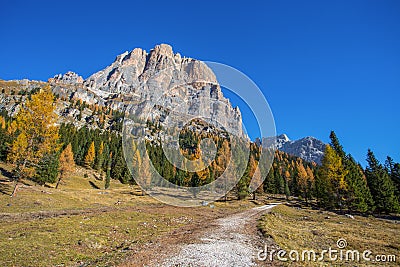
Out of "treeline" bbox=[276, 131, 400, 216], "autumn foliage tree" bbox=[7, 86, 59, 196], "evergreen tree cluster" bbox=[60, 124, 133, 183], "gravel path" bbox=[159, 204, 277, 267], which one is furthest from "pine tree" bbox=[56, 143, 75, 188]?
A: "treeline" bbox=[276, 131, 400, 216]

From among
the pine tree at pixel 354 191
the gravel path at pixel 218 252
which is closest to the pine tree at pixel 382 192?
the pine tree at pixel 354 191

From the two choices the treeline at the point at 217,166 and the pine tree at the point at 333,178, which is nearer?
the treeline at the point at 217,166

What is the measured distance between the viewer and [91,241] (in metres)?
12.8

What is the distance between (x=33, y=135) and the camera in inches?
1084

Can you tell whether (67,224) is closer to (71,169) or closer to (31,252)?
(31,252)

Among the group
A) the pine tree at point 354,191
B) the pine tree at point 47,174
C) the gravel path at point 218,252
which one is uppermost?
the pine tree at point 354,191

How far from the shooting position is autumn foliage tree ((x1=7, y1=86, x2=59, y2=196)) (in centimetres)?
2661

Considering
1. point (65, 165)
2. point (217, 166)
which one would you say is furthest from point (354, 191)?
point (65, 165)

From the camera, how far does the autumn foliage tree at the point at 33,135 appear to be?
2661 centimetres

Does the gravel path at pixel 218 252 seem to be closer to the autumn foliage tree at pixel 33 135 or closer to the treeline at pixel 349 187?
the autumn foliage tree at pixel 33 135

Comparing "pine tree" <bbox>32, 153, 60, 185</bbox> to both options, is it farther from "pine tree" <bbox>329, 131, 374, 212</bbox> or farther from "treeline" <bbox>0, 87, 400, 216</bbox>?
"pine tree" <bbox>329, 131, 374, 212</bbox>

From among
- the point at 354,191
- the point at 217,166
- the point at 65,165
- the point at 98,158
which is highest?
the point at 217,166

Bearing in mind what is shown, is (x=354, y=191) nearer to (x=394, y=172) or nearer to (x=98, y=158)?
(x=394, y=172)

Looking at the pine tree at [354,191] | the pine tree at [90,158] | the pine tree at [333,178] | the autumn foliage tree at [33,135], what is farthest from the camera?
the pine tree at [90,158]
